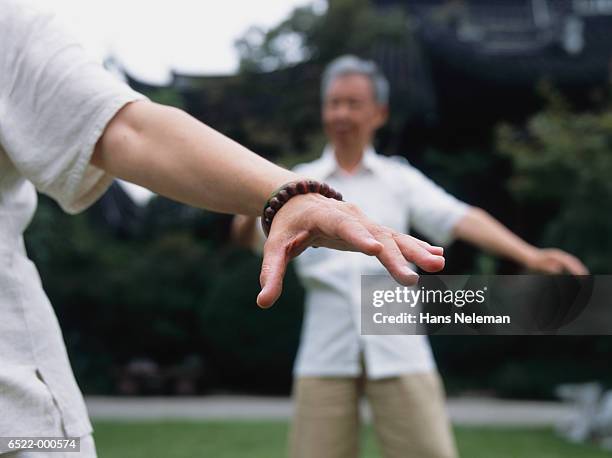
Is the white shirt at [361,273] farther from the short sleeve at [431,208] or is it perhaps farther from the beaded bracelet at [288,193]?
the beaded bracelet at [288,193]

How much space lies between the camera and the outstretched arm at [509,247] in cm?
220

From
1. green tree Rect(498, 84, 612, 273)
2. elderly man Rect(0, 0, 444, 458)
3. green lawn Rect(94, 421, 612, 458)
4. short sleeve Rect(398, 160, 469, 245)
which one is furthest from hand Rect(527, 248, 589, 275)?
green tree Rect(498, 84, 612, 273)

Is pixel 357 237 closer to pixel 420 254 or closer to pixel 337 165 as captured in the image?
pixel 420 254

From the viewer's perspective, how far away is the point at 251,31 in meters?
9.03

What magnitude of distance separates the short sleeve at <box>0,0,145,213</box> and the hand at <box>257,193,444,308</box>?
0.75 ft

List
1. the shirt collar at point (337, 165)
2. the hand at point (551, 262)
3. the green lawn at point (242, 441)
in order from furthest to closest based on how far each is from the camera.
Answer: the green lawn at point (242, 441) < the shirt collar at point (337, 165) < the hand at point (551, 262)

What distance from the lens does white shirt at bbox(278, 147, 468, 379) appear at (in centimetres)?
241

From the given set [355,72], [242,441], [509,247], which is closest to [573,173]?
[242,441]

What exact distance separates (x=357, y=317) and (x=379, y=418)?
273 millimetres

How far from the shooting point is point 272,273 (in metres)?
0.72

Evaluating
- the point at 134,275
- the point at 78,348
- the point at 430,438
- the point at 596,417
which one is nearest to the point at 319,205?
the point at 430,438

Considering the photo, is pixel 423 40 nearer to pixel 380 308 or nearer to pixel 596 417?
pixel 596 417

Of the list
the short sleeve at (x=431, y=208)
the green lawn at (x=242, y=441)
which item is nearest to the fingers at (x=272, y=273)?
→ the short sleeve at (x=431, y=208)

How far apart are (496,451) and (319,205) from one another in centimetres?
513
